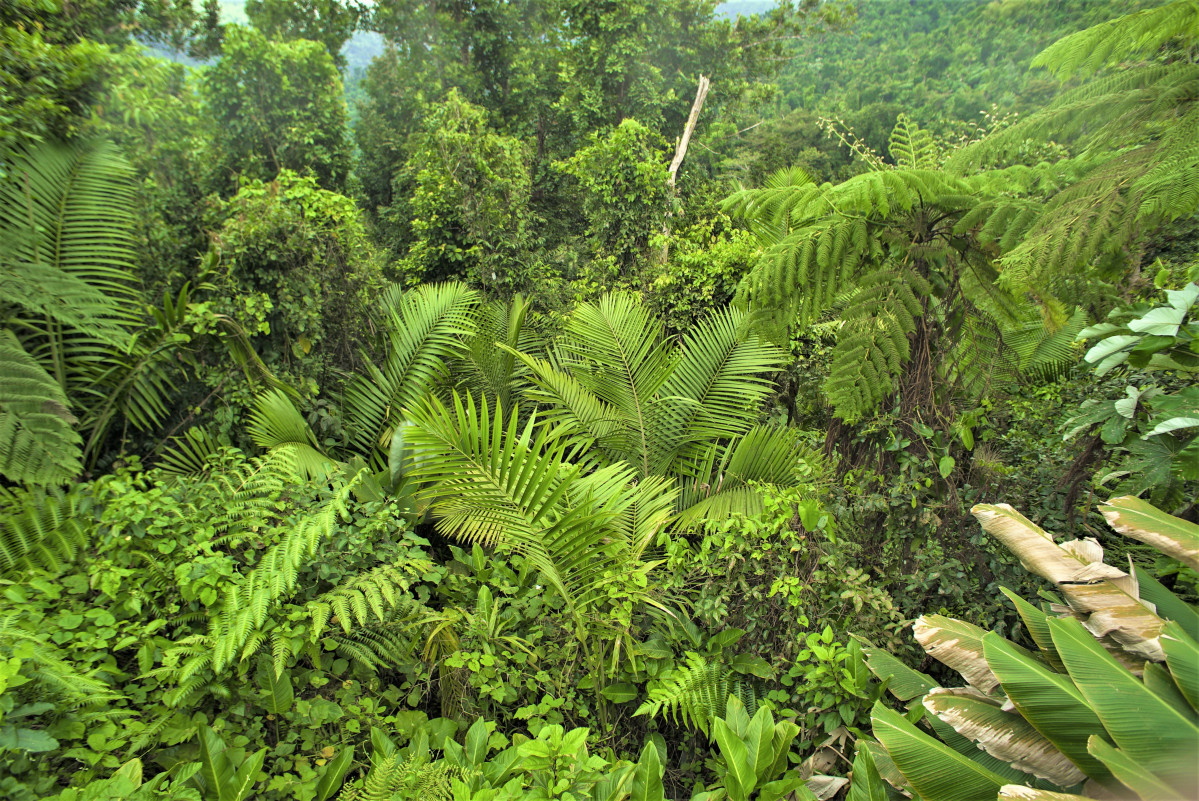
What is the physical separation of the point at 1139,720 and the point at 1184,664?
0.49 ft

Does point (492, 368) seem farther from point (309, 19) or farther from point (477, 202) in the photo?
point (309, 19)

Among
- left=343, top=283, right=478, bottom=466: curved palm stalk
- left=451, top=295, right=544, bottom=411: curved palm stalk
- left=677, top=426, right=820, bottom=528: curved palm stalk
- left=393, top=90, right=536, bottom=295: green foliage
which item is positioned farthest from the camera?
left=393, top=90, right=536, bottom=295: green foliage

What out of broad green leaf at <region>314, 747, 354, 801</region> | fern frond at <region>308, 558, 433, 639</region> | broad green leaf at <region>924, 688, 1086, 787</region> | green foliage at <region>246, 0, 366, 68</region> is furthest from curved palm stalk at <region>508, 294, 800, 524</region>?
green foliage at <region>246, 0, 366, 68</region>

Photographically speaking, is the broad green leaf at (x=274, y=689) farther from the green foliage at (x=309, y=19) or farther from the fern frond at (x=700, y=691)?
the green foliage at (x=309, y=19)

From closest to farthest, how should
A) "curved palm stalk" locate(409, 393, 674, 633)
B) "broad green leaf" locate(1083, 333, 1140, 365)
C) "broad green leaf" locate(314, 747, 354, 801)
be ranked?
"broad green leaf" locate(1083, 333, 1140, 365) → "broad green leaf" locate(314, 747, 354, 801) → "curved palm stalk" locate(409, 393, 674, 633)

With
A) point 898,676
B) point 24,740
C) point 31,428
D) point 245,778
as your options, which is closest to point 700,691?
point 898,676

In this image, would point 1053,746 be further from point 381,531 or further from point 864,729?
point 381,531

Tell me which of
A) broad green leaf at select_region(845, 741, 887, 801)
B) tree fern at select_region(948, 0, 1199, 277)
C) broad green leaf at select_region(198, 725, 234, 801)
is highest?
tree fern at select_region(948, 0, 1199, 277)

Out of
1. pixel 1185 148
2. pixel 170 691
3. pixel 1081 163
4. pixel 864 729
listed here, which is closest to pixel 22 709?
pixel 170 691

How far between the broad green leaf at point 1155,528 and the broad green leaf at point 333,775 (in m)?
2.25

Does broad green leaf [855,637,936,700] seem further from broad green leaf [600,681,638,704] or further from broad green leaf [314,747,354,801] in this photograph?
broad green leaf [314,747,354,801]

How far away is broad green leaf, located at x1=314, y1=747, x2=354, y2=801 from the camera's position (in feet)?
5.71

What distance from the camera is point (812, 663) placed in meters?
2.08

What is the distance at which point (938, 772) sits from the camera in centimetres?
141
